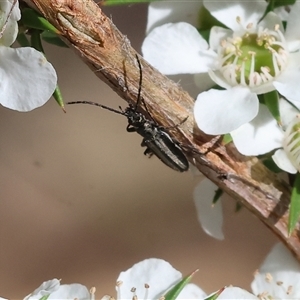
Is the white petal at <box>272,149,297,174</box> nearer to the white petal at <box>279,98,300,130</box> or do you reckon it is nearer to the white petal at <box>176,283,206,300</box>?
the white petal at <box>279,98,300,130</box>

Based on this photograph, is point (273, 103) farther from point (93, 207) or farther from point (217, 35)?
point (93, 207)

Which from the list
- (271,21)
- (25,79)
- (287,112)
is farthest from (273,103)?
(25,79)

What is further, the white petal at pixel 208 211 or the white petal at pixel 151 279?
the white petal at pixel 208 211

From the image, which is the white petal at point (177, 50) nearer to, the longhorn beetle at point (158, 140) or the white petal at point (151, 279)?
the longhorn beetle at point (158, 140)

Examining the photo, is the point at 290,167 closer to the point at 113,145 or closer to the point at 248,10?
the point at 248,10

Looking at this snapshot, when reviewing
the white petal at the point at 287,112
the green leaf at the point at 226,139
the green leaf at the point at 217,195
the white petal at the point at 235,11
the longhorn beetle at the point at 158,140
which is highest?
the white petal at the point at 235,11

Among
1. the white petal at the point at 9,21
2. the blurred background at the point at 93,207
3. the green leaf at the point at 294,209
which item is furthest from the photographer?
the blurred background at the point at 93,207

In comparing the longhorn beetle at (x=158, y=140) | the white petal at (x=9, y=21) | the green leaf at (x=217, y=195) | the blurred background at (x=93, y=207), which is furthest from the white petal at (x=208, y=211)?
the blurred background at (x=93, y=207)
